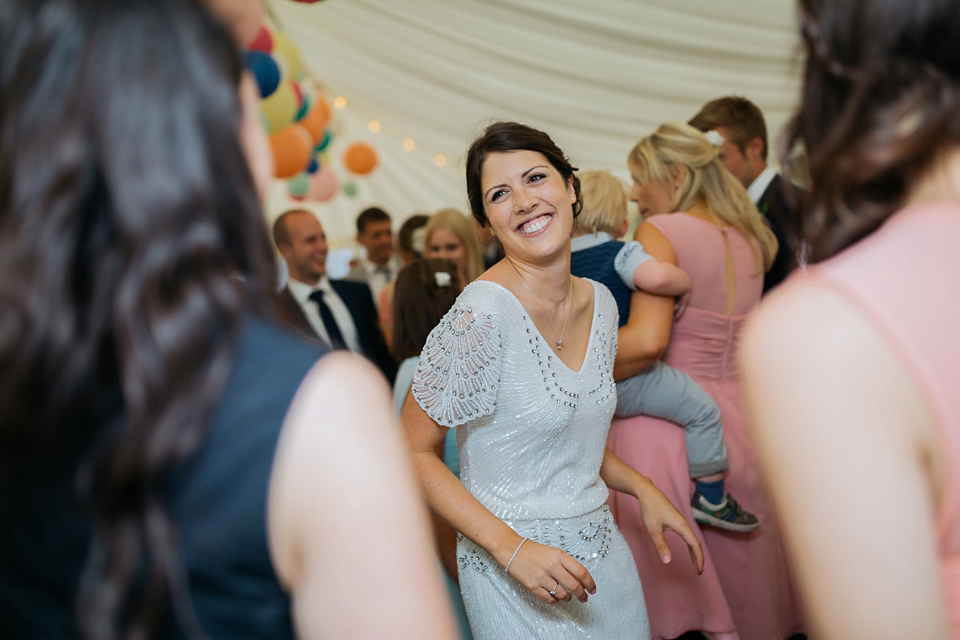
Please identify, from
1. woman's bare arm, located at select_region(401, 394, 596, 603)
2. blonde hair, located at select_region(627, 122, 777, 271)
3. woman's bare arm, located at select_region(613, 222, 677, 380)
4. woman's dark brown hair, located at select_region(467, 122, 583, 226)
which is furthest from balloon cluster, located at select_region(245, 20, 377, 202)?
blonde hair, located at select_region(627, 122, 777, 271)

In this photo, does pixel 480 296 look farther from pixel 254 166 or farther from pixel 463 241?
pixel 463 241

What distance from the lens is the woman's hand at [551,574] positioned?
1278 millimetres

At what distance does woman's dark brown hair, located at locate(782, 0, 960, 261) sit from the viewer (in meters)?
0.58

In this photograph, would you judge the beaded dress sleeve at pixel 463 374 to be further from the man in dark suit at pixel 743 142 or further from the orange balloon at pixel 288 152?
the orange balloon at pixel 288 152

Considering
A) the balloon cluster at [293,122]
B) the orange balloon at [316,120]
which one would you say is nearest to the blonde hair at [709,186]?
the balloon cluster at [293,122]

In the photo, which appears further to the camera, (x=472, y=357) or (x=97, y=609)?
(x=472, y=357)

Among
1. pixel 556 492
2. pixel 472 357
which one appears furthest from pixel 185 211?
pixel 556 492

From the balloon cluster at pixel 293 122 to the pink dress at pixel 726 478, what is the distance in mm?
1350

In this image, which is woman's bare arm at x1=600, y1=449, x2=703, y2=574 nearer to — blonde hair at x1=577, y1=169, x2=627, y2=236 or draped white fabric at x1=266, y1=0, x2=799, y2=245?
blonde hair at x1=577, y1=169, x2=627, y2=236

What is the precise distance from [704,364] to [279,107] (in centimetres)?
234

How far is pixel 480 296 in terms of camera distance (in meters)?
1.52

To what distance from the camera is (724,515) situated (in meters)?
2.05

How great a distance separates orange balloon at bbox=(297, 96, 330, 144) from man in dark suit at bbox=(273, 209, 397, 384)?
57.3 inches

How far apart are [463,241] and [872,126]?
113 inches
